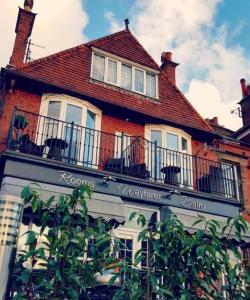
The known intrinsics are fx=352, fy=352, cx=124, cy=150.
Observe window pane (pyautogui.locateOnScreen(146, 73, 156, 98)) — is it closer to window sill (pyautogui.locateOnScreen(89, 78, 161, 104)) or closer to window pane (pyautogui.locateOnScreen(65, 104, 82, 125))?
window sill (pyautogui.locateOnScreen(89, 78, 161, 104))

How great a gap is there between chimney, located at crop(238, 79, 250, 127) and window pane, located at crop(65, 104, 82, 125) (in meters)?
10.1

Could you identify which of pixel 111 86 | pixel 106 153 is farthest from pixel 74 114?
pixel 111 86

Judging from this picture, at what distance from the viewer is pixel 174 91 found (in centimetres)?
1603

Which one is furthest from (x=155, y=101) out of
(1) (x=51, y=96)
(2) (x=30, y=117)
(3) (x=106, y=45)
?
(2) (x=30, y=117)

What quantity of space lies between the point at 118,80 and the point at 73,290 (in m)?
11.2

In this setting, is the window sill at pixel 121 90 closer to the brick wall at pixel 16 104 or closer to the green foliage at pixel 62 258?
the brick wall at pixel 16 104

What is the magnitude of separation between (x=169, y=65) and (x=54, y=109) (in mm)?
7439

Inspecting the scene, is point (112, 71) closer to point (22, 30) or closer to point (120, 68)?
point (120, 68)

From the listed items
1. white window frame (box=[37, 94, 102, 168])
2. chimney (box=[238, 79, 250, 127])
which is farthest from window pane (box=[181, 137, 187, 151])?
chimney (box=[238, 79, 250, 127])

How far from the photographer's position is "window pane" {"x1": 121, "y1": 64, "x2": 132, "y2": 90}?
48.3 ft

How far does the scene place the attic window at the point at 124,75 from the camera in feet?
47.4

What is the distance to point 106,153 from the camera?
1229cm

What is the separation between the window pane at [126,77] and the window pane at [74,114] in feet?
9.78

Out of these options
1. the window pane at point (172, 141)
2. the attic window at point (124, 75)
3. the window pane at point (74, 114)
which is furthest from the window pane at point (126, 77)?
the window pane at point (74, 114)
